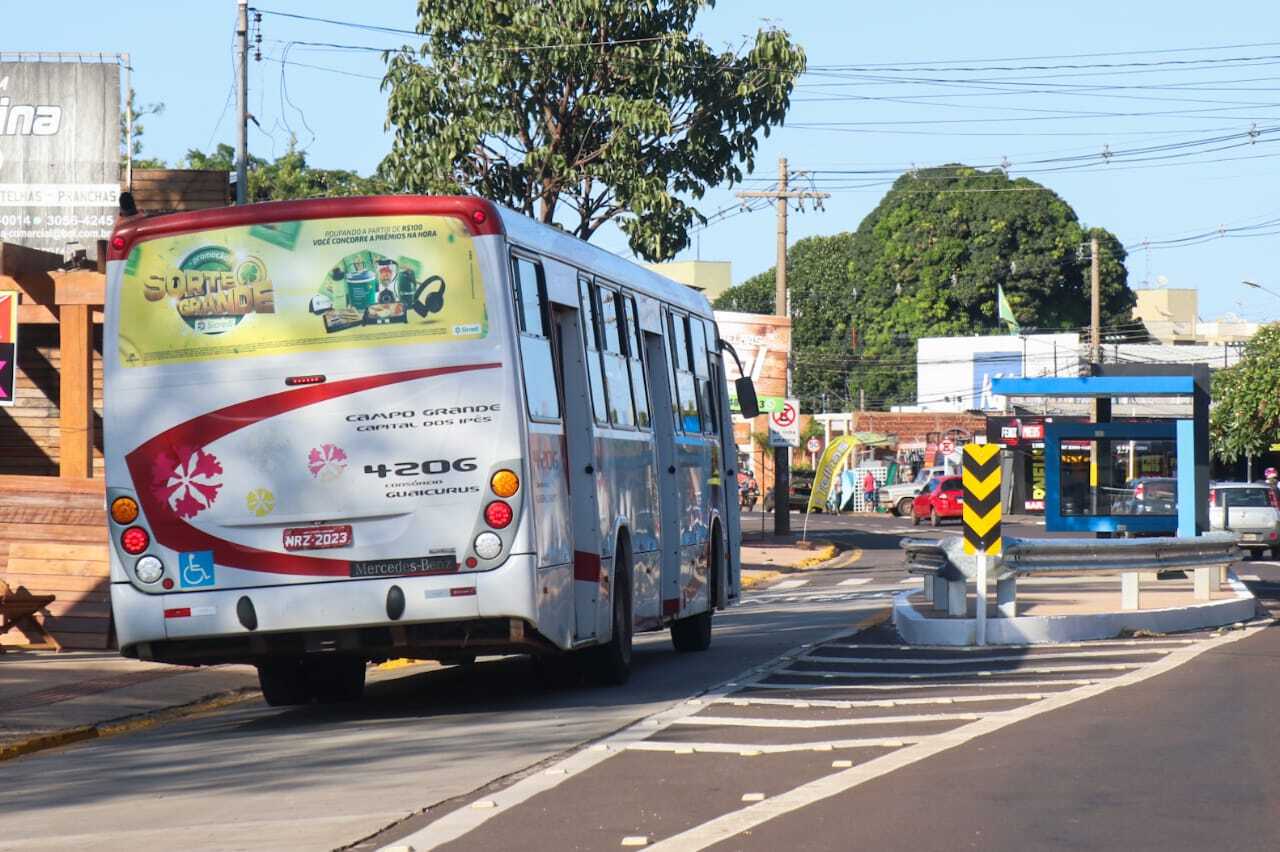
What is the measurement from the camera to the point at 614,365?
15.1 m

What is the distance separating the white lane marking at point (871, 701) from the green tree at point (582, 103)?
52.4 feet

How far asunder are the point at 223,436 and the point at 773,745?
4.07 m

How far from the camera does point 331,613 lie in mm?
11859

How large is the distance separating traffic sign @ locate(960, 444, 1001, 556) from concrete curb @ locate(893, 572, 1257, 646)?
93 cm

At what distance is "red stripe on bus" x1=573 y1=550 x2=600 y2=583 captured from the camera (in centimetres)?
1331

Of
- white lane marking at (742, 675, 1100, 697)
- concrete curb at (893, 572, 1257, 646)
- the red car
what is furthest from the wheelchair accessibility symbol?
the red car

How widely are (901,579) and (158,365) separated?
2184 cm

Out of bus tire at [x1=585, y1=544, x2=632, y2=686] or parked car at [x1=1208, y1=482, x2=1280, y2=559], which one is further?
parked car at [x1=1208, y1=482, x2=1280, y2=559]

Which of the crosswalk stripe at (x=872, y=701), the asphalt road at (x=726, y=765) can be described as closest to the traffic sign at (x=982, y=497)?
the asphalt road at (x=726, y=765)

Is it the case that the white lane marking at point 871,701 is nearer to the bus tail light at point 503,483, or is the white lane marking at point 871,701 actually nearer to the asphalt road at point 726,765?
the asphalt road at point 726,765

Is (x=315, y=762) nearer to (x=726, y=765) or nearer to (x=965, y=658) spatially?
(x=726, y=765)

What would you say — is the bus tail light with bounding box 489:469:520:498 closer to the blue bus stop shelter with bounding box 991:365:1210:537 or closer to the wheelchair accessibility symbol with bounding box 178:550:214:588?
the wheelchair accessibility symbol with bounding box 178:550:214:588

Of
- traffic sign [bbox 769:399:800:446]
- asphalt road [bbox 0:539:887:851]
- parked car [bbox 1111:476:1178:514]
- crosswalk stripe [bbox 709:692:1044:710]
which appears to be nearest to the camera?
asphalt road [bbox 0:539:887:851]

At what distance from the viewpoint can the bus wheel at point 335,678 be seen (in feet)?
46.7
